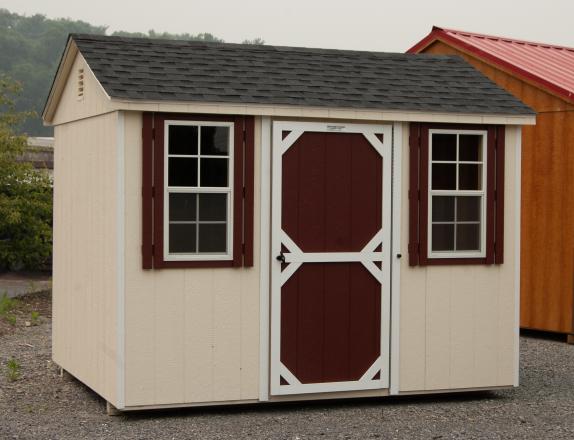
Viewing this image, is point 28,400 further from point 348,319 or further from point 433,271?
point 433,271

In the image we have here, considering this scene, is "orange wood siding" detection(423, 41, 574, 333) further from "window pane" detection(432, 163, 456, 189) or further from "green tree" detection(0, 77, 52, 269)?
"green tree" detection(0, 77, 52, 269)

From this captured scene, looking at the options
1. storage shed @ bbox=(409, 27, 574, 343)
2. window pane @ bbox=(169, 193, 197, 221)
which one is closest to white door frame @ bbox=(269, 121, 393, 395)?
window pane @ bbox=(169, 193, 197, 221)

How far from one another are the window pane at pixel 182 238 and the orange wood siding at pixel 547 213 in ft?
18.9

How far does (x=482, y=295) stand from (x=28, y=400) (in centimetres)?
398

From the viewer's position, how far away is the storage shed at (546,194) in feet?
40.9

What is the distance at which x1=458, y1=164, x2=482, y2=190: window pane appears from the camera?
907 cm

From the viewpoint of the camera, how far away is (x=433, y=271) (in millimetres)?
8938

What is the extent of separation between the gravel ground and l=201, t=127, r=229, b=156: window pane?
2.07 meters

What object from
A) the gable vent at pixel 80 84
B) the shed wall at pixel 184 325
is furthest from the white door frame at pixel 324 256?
the gable vent at pixel 80 84

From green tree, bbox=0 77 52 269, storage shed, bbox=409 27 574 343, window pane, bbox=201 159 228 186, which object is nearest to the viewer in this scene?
window pane, bbox=201 159 228 186

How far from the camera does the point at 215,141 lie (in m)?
8.34

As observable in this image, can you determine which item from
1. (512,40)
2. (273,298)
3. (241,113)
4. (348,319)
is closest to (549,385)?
(348,319)

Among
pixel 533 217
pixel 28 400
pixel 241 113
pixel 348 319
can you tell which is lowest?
pixel 28 400

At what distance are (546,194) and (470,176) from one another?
3.94 m
